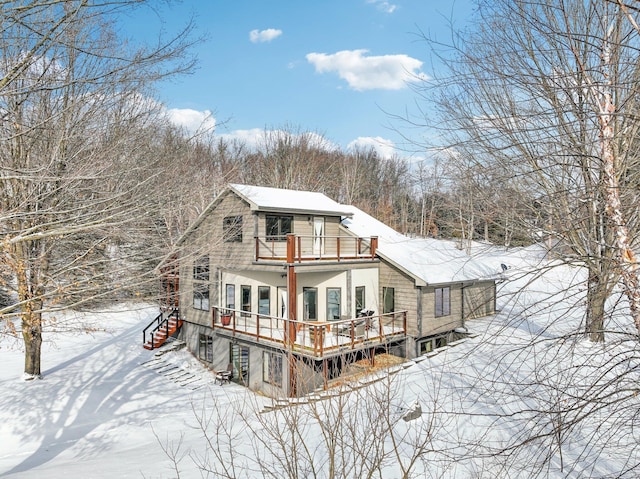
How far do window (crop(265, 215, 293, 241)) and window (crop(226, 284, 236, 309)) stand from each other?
3374 mm

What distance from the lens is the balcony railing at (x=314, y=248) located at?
14961 mm

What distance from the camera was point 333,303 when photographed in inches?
654

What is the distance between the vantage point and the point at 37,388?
1439 centimetres

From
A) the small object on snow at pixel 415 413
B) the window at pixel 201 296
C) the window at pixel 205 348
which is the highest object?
the window at pixel 201 296

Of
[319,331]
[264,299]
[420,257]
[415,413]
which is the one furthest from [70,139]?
[420,257]

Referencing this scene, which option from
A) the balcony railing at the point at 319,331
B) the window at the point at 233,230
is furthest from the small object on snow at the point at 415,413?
the window at the point at 233,230

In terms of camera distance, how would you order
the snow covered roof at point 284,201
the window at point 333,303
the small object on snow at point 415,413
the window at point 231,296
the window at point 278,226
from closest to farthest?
the small object on snow at point 415,413 → the snow covered roof at point 284,201 → the window at point 278,226 → the window at point 333,303 → the window at point 231,296

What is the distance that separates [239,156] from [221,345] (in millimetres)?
27184

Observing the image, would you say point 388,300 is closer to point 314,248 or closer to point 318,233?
point 314,248

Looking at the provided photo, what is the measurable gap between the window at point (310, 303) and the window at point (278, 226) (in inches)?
97.3

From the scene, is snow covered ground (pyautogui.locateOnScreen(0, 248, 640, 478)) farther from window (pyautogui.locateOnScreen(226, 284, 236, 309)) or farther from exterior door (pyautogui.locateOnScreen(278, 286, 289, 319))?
exterior door (pyautogui.locateOnScreen(278, 286, 289, 319))

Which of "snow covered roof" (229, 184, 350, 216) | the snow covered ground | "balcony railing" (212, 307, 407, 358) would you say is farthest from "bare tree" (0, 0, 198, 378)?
"balcony railing" (212, 307, 407, 358)

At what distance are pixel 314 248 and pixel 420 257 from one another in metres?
4.63

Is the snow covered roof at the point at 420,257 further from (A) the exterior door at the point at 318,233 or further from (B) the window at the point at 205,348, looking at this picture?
(B) the window at the point at 205,348
